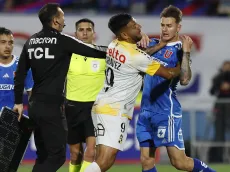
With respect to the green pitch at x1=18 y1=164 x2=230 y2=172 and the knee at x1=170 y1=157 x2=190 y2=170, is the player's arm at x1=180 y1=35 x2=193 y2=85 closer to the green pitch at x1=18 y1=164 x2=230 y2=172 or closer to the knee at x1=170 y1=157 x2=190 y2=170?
the knee at x1=170 y1=157 x2=190 y2=170

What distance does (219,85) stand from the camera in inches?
674

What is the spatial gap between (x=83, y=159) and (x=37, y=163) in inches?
68.4

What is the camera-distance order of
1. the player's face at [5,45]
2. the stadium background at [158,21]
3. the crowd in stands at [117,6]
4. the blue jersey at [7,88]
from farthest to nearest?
the crowd in stands at [117,6] → the stadium background at [158,21] → the player's face at [5,45] → the blue jersey at [7,88]

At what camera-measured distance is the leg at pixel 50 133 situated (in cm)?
938

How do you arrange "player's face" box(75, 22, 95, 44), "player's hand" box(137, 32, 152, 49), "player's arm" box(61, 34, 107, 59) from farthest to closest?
1. "player's face" box(75, 22, 95, 44)
2. "player's hand" box(137, 32, 152, 49)
3. "player's arm" box(61, 34, 107, 59)

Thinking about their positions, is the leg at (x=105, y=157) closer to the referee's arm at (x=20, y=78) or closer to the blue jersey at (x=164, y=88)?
the blue jersey at (x=164, y=88)

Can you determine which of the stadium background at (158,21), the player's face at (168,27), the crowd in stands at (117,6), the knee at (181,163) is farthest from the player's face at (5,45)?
the crowd in stands at (117,6)

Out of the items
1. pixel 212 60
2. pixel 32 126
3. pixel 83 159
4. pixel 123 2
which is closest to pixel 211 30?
pixel 212 60

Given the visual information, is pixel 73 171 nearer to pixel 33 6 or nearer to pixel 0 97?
pixel 0 97

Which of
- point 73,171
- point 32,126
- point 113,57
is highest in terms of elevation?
point 113,57

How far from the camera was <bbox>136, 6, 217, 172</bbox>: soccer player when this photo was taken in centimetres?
975

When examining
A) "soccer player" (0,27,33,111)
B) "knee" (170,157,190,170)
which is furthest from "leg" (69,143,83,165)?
"knee" (170,157,190,170)

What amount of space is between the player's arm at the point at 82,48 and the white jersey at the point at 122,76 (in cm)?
14

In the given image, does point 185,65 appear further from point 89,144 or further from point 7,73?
point 7,73
